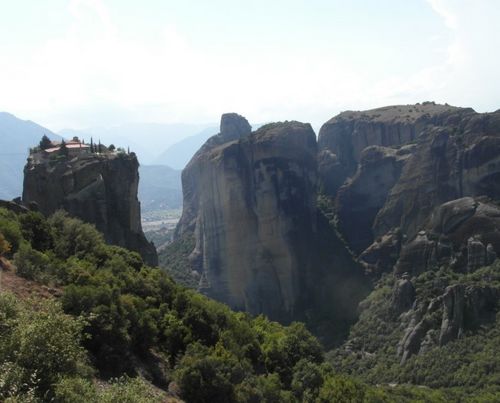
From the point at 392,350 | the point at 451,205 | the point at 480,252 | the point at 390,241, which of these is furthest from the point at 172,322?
the point at 390,241

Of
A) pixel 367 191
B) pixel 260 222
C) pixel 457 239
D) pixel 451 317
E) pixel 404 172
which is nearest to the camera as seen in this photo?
pixel 451 317

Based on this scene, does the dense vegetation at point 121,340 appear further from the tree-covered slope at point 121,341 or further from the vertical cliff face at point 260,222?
the vertical cliff face at point 260,222

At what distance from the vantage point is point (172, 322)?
2305 centimetres

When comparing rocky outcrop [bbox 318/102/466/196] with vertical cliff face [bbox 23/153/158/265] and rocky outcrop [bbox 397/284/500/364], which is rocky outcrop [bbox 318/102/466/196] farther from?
vertical cliff face [bbox 23/153/158/265]

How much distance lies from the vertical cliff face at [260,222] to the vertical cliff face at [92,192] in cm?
3044

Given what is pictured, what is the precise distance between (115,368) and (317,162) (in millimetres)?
68141

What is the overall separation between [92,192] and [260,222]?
34.9 metres

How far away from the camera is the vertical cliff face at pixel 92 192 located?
40.5 m

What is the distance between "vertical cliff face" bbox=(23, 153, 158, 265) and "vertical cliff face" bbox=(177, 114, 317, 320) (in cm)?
3044

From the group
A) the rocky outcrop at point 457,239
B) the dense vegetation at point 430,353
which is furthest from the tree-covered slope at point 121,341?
the rocky outcrop at point 457,239

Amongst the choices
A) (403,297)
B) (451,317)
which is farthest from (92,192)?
(403,297)

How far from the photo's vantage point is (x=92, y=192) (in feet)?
135

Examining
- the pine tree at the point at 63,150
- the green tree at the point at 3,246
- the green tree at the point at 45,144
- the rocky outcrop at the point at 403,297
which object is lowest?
the rocky outcrop at the point at 403,297

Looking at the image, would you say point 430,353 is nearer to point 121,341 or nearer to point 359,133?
point 121,341
